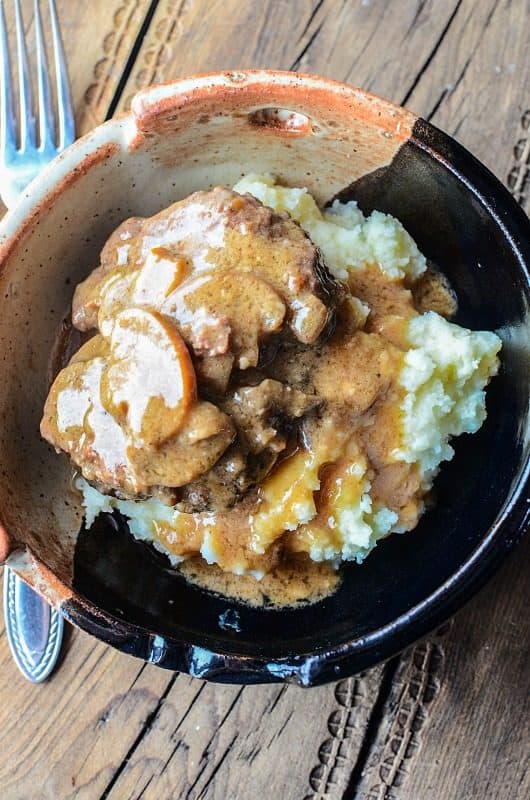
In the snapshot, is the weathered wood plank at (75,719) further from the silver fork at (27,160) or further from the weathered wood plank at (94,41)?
the weathered wood plank at (94,41)

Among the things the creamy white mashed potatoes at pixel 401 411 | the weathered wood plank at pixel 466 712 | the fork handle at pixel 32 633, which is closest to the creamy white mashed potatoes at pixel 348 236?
the creamy white mashed potatoes at pixel 401 411

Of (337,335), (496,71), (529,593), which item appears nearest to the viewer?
(337,335)

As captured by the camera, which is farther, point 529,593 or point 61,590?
point 529,593

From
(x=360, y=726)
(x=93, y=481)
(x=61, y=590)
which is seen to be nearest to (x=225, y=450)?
(x=93, y=481)

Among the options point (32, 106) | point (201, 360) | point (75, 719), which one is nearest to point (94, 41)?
point (32, 106)

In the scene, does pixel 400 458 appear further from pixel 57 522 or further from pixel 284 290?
pixel 57 522

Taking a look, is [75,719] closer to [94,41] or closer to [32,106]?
[32,106]

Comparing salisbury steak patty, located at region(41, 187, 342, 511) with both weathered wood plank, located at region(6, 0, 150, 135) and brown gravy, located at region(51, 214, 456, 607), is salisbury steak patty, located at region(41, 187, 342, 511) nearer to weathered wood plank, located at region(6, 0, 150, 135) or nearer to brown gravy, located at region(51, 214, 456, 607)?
brown gravy, located at region(51, 214, 456, 607)
